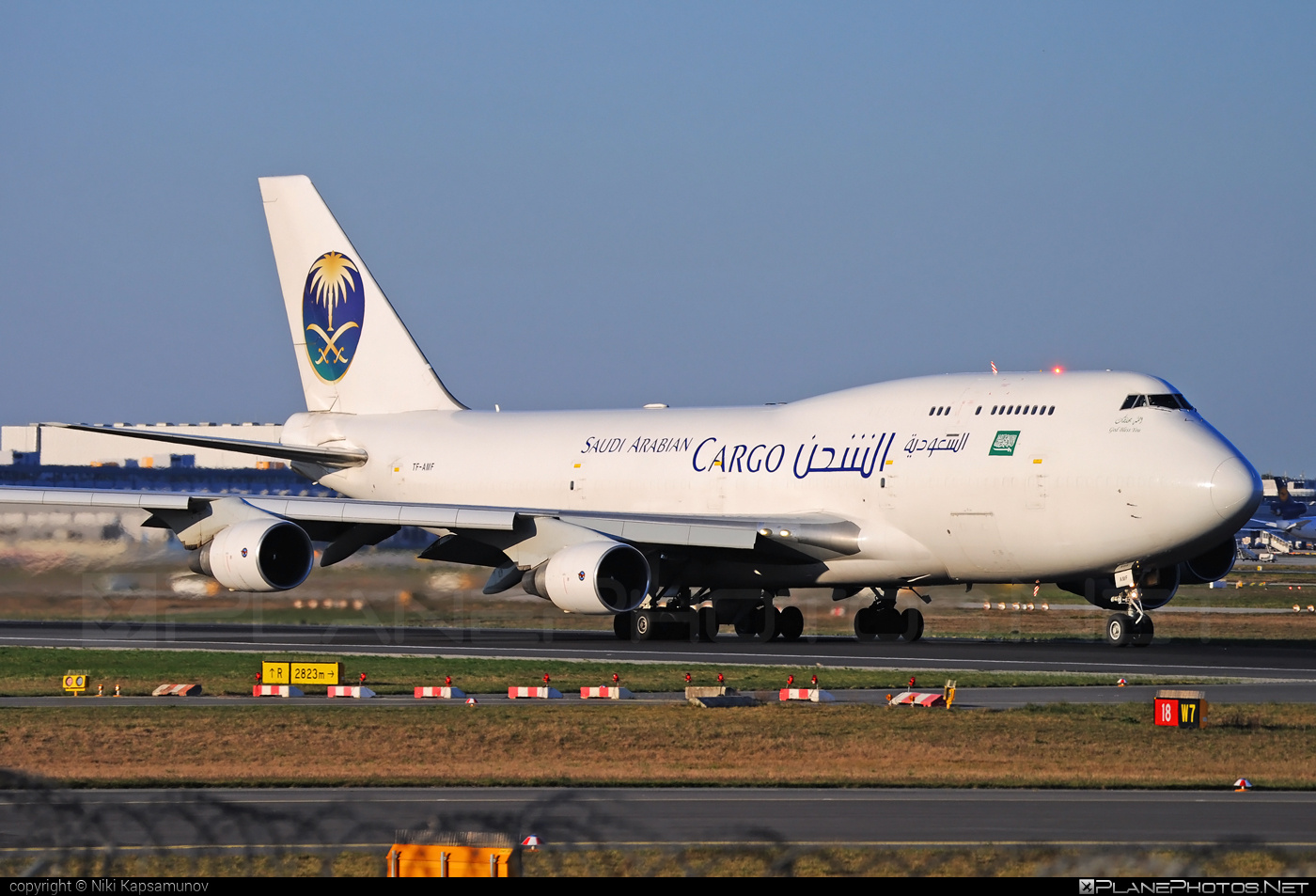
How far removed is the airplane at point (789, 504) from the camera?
3080 centimetres

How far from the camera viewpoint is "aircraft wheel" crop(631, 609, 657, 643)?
117ft

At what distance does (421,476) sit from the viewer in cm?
4228

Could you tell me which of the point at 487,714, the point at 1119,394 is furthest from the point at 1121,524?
the point at 487,714

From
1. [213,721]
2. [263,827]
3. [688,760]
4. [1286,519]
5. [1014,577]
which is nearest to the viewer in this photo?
[263,827]

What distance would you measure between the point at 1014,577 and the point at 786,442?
224 inches

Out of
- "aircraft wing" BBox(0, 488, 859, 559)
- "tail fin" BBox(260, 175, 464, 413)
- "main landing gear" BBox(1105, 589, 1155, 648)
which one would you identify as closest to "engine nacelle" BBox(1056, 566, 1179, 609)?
"main landing gear" BBox(1105, 589, 1155, 648)

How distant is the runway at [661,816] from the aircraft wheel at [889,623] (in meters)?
21.5

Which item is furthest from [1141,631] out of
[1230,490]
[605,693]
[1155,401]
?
[605,693]

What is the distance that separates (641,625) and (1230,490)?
40.0 ft

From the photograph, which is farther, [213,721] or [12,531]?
[12,531]

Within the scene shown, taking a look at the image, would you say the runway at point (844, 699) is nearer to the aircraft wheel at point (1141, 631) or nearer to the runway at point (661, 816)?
the aircraft wheel at point (1141, 631)

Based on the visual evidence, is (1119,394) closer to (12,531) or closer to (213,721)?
(213,721)

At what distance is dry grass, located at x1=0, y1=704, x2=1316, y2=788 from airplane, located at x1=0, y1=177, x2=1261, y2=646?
8.92 metres

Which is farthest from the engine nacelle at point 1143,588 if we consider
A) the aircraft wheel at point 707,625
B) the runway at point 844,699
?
the runway at point 844,699
